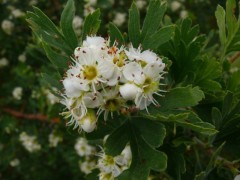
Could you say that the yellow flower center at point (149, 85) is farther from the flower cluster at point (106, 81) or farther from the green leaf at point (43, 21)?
the green leaf at point (43, 21)

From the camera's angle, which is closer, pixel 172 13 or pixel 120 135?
pixel 120 135

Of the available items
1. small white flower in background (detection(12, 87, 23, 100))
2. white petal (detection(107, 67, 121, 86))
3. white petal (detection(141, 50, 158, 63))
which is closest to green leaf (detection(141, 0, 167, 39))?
white petal (detection(141, 50, 158, 63))

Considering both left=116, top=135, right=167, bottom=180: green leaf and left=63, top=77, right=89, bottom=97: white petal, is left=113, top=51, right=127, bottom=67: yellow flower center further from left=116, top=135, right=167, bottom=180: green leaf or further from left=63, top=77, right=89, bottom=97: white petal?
left=116, top=135, right=167, bottom=180: green leaf

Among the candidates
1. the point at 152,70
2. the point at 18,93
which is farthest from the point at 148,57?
the point at 18,93

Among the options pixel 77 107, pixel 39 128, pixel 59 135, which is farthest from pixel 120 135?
pixel 39 128

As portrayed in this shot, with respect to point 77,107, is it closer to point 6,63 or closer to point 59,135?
point 59,135

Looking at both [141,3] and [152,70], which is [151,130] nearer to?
[152,70]
